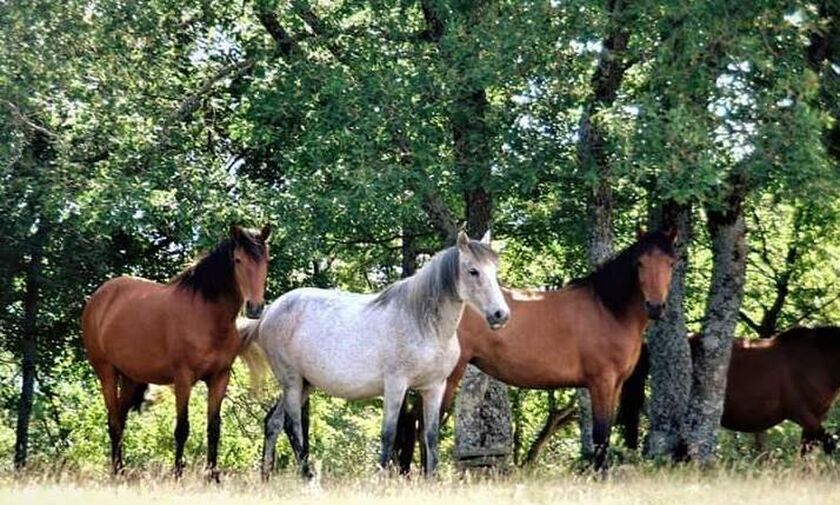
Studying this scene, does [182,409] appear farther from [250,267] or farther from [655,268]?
[655,268]

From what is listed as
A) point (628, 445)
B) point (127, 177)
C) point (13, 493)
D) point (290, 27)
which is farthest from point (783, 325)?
point (13, 493)

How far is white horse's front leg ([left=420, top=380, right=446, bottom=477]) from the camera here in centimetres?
1424

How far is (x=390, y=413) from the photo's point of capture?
14148 mm

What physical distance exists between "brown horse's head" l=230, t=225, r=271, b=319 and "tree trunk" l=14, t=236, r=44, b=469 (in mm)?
8038

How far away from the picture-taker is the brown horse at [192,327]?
14477 mm

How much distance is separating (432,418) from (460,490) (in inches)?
74.2

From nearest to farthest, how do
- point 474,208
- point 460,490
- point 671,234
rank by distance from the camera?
point 460,490 < point 671,234 < point 474,208

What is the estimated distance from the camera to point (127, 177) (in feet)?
61.5

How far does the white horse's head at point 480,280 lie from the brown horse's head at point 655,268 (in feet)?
6.49

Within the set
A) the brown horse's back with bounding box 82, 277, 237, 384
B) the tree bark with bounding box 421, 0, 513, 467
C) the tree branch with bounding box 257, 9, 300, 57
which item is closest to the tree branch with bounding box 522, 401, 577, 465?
the tree bark with bounding box 421, 0, 513, 467

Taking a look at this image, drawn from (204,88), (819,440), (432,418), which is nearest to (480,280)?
(432,418)

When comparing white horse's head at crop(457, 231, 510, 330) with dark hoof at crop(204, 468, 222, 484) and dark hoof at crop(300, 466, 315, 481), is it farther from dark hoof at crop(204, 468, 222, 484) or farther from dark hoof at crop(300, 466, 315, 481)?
dark hoof at crop(204, 468, 222, 484)

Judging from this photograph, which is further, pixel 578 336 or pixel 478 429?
pixel 478 429

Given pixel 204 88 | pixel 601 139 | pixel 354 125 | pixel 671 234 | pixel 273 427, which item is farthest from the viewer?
pixel 204 88
